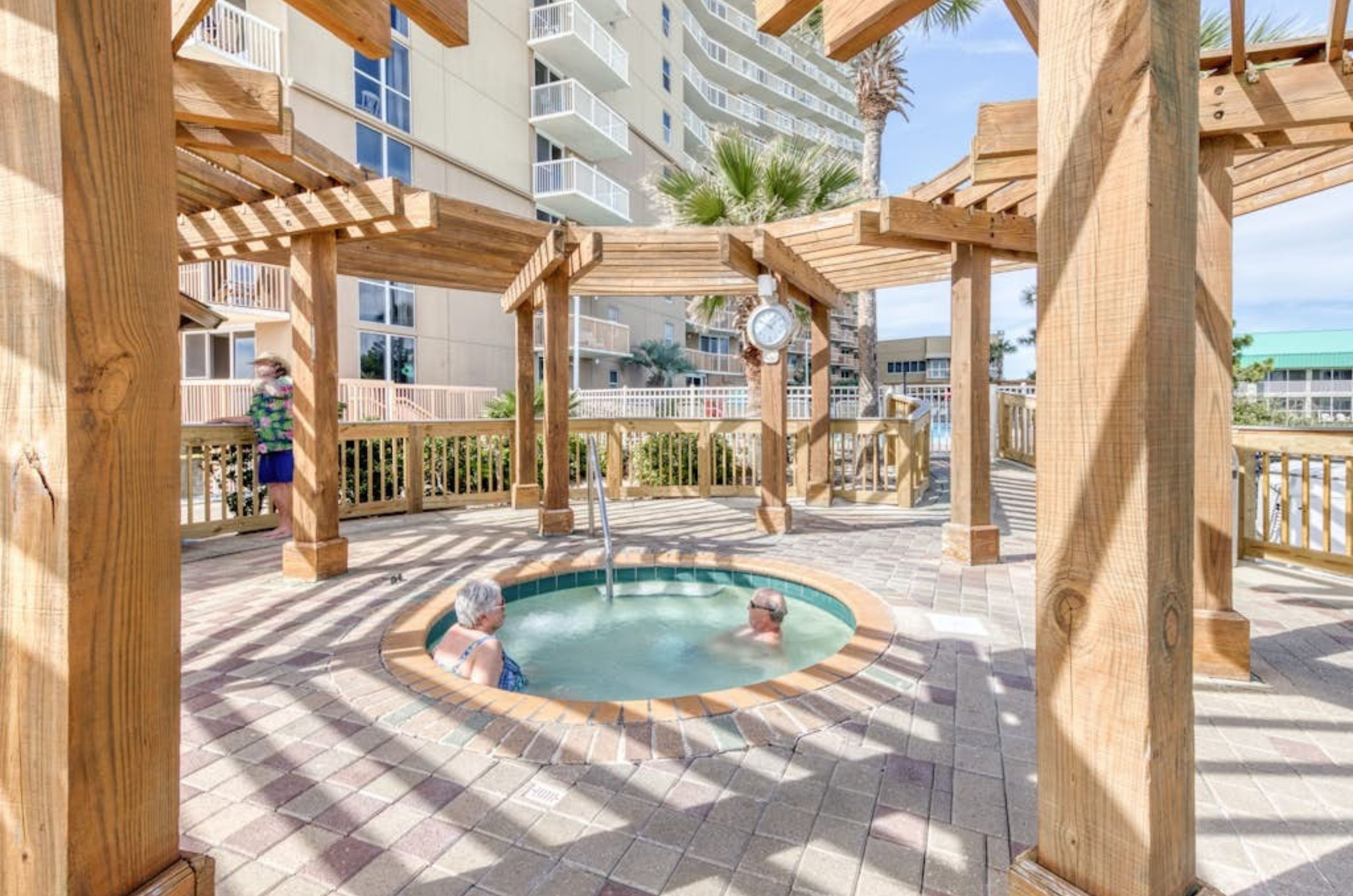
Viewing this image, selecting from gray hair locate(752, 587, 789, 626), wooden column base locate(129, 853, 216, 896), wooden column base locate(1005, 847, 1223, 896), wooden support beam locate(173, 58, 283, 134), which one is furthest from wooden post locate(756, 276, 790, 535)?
wooden column base locate(129, 853, 216, 896)

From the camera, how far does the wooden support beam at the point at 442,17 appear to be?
5.45 ft

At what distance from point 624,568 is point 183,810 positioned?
2986 mm

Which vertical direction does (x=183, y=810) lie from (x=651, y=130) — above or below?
below

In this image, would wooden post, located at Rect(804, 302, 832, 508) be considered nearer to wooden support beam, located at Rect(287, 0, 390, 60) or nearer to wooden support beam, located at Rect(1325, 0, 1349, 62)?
wooden support beam, located at Rect(1325, 0, 1349, 62)

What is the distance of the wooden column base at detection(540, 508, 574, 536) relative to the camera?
570 cm

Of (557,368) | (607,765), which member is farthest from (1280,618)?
(557,368)

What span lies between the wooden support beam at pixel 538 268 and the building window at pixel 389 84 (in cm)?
727

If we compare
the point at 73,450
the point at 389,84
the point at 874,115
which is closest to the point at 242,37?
the point at 389,84

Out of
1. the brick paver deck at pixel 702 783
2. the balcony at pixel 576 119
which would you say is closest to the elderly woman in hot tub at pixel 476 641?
the brick paver deck at pixel 702 783

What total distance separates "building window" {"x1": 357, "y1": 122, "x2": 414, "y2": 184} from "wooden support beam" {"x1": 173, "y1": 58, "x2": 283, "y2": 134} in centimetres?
980

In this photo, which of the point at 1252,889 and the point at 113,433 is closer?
the point at 113,433

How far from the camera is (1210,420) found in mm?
2627

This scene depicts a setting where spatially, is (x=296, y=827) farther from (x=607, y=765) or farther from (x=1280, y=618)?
(x=1280, y=618)

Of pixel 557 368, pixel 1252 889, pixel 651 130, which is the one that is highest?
pixel 651 130
